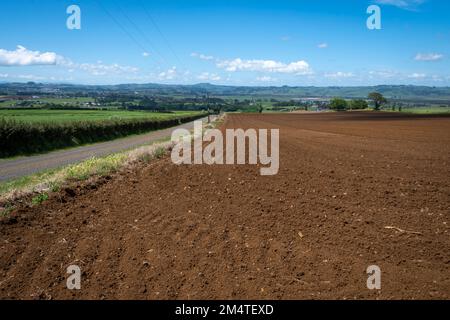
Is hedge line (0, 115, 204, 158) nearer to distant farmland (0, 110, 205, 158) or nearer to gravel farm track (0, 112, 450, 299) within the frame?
distant farmland (0, 110, 205, 158)

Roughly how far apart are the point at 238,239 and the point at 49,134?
2977 centimetres

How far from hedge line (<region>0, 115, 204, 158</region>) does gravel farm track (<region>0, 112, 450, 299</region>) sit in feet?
61.9

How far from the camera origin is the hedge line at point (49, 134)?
27359mm

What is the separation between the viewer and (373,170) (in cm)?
1307

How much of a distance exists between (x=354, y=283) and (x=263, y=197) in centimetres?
466

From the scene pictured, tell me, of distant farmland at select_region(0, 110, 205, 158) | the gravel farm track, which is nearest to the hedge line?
distant farmland at select_region(0, 110, 205, 158)

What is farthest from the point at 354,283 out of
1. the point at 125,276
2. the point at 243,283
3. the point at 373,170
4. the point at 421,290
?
the point at 373,170

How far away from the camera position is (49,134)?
32.8 metres

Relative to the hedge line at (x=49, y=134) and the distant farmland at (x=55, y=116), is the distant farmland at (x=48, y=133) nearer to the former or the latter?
the hedge line at (x=49, y=134)

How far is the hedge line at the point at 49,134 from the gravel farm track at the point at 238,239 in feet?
61.9

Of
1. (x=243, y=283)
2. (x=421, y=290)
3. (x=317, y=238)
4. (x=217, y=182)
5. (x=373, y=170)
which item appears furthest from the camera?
(x=373, y=170)

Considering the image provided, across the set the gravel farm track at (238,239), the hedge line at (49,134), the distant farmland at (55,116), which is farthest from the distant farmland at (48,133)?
the gravel farm track at (238,239)

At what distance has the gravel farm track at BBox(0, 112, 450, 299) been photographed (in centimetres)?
555
